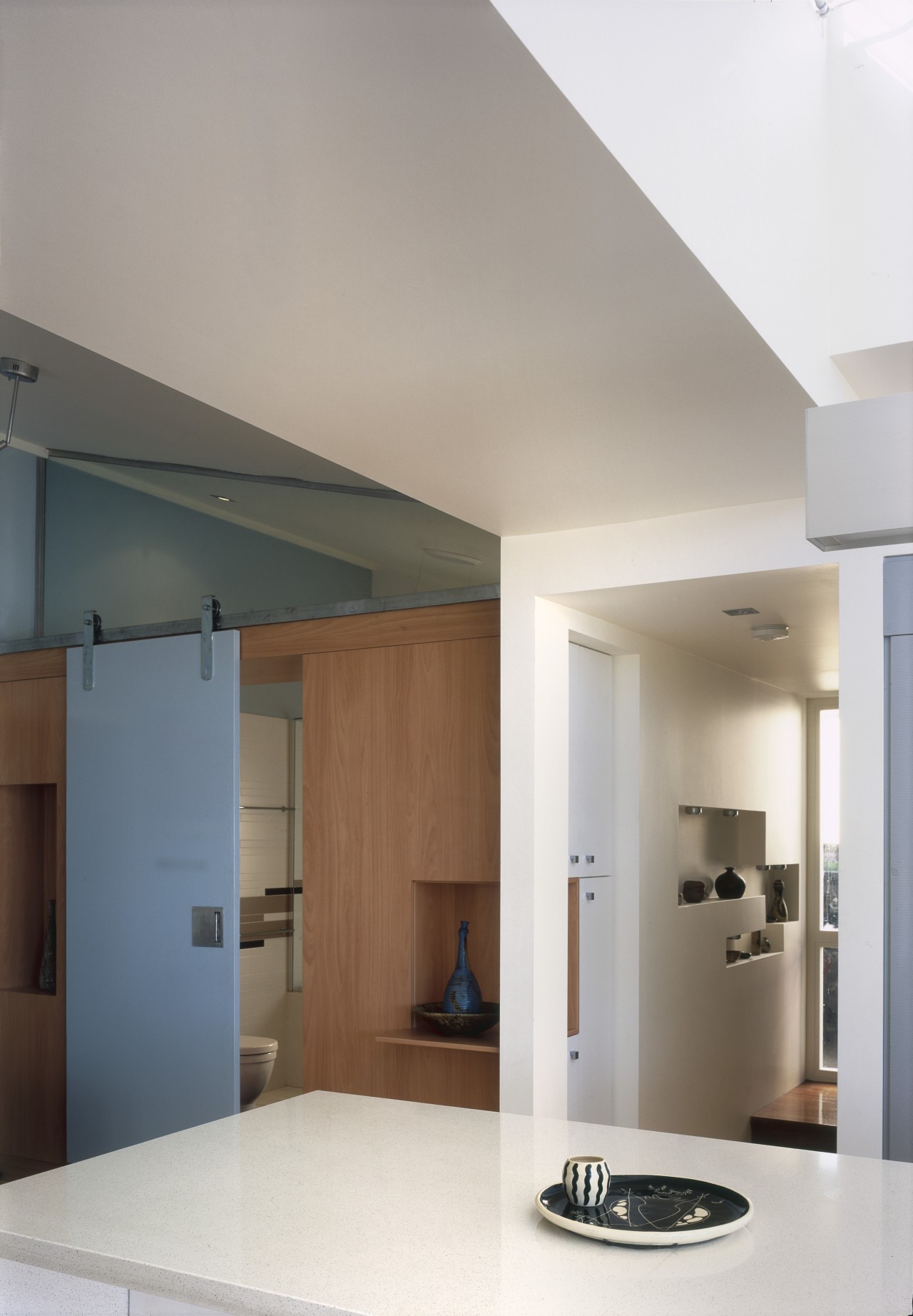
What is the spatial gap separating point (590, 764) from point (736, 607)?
81 centimetres

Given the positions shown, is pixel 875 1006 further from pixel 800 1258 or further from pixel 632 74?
pixel 632 74

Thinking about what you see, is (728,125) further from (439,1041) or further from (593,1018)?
(593,1018)

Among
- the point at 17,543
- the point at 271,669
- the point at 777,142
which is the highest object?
the point at 777,142

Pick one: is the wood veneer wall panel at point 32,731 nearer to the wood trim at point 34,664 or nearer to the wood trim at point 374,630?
the wood trim at point 34,664

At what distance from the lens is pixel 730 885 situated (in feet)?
17.9

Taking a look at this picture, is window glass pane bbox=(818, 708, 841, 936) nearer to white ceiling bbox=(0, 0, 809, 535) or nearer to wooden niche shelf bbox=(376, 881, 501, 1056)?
wooden niche shelf bbox=(376, 881, 501, 1056)

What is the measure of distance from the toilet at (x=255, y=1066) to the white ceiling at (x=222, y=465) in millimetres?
2192

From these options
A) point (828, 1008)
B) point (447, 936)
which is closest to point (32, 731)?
point (447, 936)

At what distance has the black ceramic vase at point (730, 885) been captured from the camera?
17.7 ft

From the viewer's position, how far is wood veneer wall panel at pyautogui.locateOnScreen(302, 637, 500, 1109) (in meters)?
4.08

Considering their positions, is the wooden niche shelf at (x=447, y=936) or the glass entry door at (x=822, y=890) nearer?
the wooden niche shelf at (x=447, y=936)

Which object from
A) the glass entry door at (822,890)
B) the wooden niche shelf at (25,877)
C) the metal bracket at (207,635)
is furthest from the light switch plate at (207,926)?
the glass entry door at (822,890)

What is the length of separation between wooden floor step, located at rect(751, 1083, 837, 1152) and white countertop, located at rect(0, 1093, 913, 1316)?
3.41 metres

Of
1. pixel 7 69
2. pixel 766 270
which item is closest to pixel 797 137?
pixel 766 270
